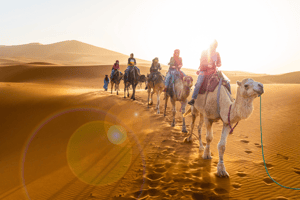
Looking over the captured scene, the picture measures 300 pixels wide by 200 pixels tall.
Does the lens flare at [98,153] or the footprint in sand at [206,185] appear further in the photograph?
the lens flare at [98,153]

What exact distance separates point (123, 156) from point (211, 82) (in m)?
3.60

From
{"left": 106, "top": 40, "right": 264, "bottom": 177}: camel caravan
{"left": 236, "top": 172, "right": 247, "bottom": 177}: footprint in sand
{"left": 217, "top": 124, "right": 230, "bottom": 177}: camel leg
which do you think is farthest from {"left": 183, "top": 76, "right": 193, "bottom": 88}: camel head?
{"left": 236, "top": 172, "right": 247, "bottom": 177}: footprint in sand

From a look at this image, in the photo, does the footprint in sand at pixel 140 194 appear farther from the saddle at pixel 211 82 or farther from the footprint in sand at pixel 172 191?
the saddle at pixel 211 82

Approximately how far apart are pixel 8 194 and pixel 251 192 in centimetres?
550

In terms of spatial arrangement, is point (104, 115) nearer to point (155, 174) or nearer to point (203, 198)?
point (155, 174)

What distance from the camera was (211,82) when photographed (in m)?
4.89

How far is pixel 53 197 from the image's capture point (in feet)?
12.6

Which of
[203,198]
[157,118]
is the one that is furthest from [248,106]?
[157,118]

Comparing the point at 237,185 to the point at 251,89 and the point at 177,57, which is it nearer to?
the point at 251,89

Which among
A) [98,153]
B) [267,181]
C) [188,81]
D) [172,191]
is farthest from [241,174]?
[188,81]

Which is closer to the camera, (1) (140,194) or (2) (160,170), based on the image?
(1) (140,194)

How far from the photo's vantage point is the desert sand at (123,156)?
389cm

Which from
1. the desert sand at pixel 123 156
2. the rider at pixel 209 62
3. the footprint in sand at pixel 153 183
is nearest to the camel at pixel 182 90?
the desert sand at pixel 123 156

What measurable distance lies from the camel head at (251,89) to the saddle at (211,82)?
100 cm
